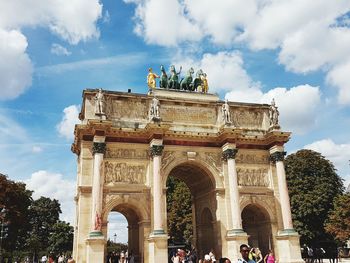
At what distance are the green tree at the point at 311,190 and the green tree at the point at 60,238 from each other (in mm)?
39696

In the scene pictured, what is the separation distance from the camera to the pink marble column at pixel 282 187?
27.3 meters

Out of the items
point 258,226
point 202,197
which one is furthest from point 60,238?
point 258,226

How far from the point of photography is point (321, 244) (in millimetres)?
40344

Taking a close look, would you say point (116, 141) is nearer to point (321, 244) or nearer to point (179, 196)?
point (179, 196)

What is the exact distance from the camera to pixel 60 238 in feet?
211

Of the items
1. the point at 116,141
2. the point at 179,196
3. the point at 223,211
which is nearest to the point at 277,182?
the point at 223,211

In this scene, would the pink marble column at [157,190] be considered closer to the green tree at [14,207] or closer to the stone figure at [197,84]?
the stone figure at [197,84]

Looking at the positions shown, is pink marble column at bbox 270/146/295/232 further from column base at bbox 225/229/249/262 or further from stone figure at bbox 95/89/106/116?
stone figure at bbox 95/89/106/116

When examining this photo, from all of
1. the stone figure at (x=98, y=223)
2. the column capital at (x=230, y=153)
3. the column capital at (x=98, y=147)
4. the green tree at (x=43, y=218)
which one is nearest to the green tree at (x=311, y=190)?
the column capital at (x=230, y=153)

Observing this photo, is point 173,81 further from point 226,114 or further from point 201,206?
point 201,206

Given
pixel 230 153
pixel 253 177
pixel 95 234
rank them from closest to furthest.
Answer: pixel 95 234 < pixel 230 153 < pixel 253 177

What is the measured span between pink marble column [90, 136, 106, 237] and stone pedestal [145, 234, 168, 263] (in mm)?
3266

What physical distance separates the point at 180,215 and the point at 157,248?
22361 mm

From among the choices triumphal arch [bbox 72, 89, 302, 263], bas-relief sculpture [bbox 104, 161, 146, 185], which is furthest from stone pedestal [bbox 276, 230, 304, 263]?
bas-relief sculpture [bbox 104, 161, 146, 185]
